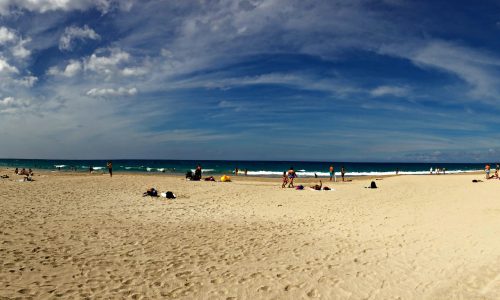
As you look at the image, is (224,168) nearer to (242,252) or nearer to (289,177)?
(289,177)

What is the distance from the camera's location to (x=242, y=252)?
9.34 metres

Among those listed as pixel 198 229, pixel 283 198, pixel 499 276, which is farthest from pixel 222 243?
pixel 283 198

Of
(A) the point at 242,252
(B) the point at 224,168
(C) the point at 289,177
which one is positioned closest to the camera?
(A) the point at 242,252

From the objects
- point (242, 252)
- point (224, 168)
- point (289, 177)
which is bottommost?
point (242, 252)

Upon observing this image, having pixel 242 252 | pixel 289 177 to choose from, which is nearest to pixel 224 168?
pixel 289 177

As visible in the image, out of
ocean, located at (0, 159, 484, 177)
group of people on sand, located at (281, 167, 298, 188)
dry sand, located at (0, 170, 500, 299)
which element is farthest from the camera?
ocean, located at (0, 159, 484, 177)

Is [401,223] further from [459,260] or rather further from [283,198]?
[283,198]

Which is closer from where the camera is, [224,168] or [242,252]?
[242,252]

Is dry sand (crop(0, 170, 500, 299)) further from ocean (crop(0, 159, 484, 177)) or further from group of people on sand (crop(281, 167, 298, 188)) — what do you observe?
ocean (crop(0, 159, 484, 177))

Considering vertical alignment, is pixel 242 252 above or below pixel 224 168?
below

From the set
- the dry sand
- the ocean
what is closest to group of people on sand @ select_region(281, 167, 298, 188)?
the dry sand

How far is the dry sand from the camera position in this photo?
682cm

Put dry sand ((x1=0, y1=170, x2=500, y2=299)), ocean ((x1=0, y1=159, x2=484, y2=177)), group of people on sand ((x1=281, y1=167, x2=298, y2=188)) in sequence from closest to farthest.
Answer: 1. dry sand ((x1=0, y1=170, x2=500, y2=299))
2. group of people on sand ((x1=281, y1=167, x2=298, y2=188))
3. ocean ((x1=0, y1=159, x2=484, y2=177))

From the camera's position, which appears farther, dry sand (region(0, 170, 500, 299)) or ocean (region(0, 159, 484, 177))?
ocean (region(0, 159, 484, 177))
